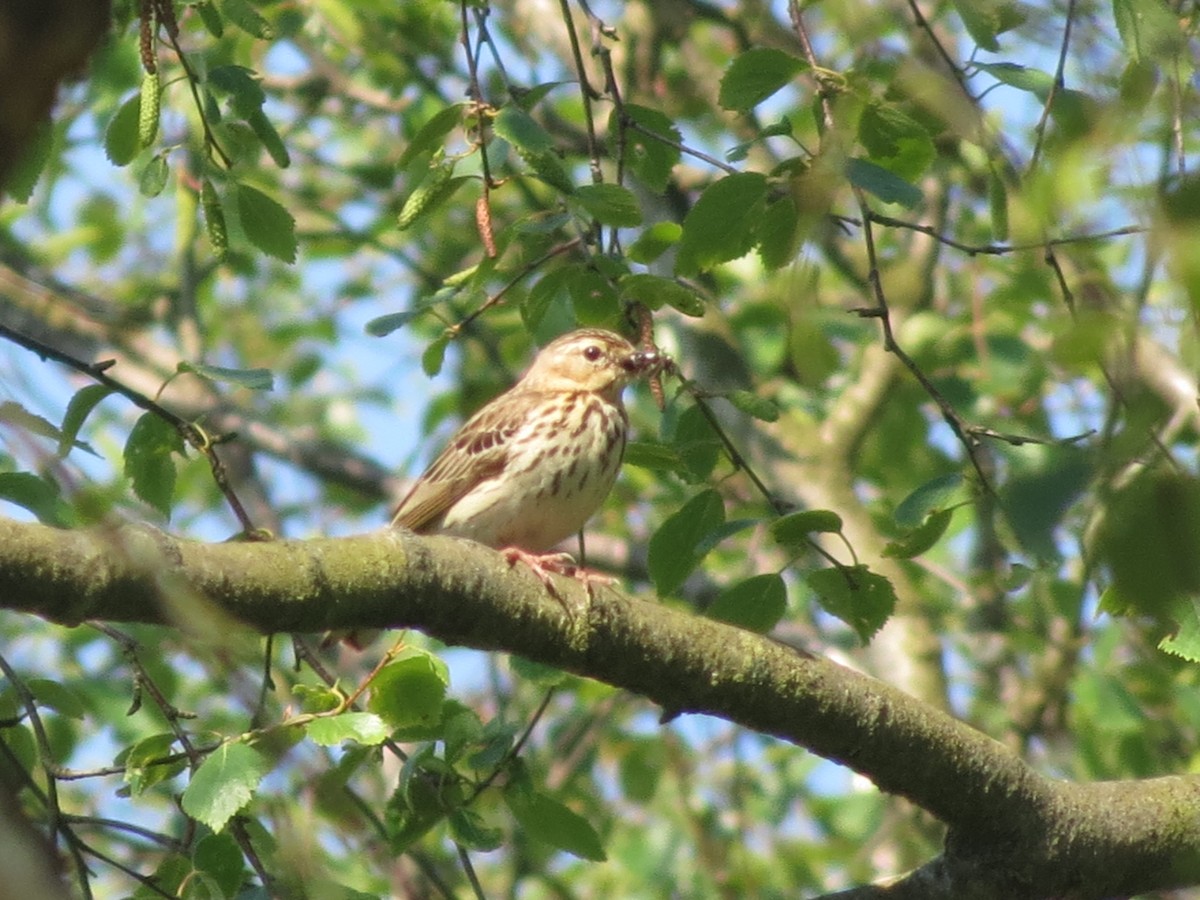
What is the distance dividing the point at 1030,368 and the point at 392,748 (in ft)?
18.3

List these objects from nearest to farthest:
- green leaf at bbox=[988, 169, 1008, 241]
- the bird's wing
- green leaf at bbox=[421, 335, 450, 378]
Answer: green leaf at bbox=[988, 169, 1008, 241]
green leaf at bbox=[421, 335, 450, 378]
the bird's wing

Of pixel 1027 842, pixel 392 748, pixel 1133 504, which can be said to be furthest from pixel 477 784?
pixel 1133 504

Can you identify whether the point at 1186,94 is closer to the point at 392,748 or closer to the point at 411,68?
the point at 392,748

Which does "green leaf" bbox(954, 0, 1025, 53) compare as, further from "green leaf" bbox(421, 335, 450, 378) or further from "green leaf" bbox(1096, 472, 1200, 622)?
"green leaf" bbox(1096, 472, 1200, 622)

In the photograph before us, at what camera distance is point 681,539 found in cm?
450

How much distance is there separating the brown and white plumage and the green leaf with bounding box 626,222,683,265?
1.03m

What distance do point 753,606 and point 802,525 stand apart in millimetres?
355

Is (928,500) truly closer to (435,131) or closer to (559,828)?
(559,828)

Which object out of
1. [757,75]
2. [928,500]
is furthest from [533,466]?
[757,75]

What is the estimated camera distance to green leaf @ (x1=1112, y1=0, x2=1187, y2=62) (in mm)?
3111

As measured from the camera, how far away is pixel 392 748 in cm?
404

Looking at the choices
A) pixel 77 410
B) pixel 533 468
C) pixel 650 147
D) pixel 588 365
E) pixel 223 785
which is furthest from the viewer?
pixel 588 365

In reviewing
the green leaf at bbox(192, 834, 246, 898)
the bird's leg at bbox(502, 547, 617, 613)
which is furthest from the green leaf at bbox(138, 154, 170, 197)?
the green leaf at bbox(192, 834, 246, 898)

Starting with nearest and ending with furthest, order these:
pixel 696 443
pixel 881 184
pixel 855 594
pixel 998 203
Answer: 1. pixel 881 184
2. pixel 998 203
3. pixel 855 594
4. pixel 696 443
